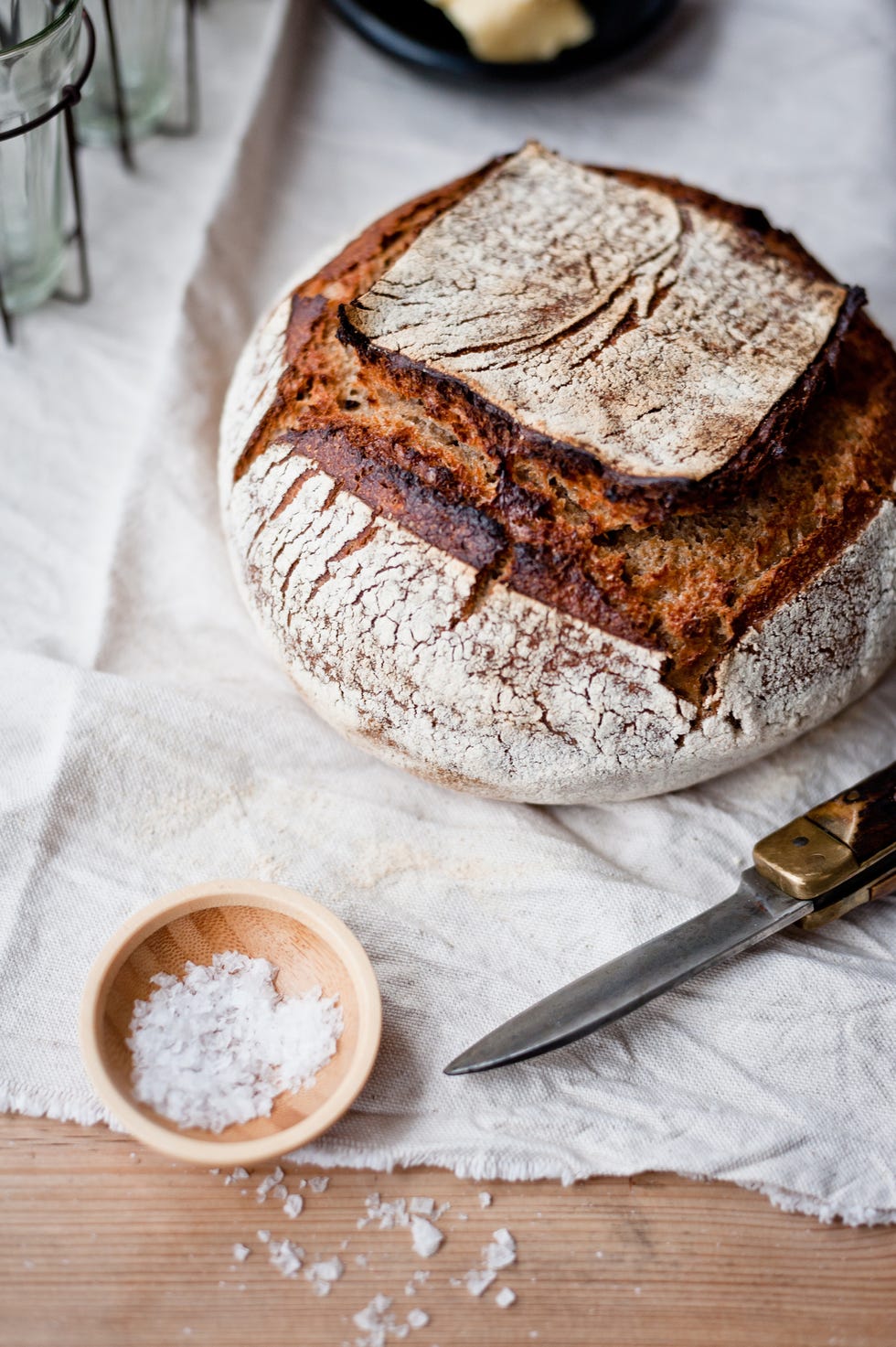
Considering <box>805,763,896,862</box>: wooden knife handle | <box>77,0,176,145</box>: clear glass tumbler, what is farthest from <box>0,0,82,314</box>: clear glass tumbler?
<box>805,763,896,862</box>: wooden knife handle

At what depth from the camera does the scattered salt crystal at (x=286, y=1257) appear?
1061 mm

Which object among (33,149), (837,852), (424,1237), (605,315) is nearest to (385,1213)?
(424,1237)

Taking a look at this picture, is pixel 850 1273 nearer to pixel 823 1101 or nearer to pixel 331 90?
pixel 823 1101

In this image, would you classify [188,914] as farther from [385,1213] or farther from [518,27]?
[518,27]

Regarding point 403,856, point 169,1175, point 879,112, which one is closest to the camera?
point 169,1175

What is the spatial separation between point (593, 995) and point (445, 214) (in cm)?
90

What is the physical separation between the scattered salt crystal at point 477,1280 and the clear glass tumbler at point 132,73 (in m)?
1.67

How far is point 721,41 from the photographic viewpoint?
2053mm

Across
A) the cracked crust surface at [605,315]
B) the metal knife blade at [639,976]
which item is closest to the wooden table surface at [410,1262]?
the metal knife blade at [639,976]

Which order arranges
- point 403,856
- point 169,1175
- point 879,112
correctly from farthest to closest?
point 879,112, point 403,856, point 169,1175

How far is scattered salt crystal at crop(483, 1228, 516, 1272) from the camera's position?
1.08 m

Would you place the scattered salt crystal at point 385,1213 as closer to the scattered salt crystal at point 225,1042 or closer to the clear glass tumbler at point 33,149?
the scattered salt crystal at point 225,1042

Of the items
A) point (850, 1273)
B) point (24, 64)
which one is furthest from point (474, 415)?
point (850, 1273)

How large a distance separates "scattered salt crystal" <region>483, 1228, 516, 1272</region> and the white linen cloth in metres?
0.05
